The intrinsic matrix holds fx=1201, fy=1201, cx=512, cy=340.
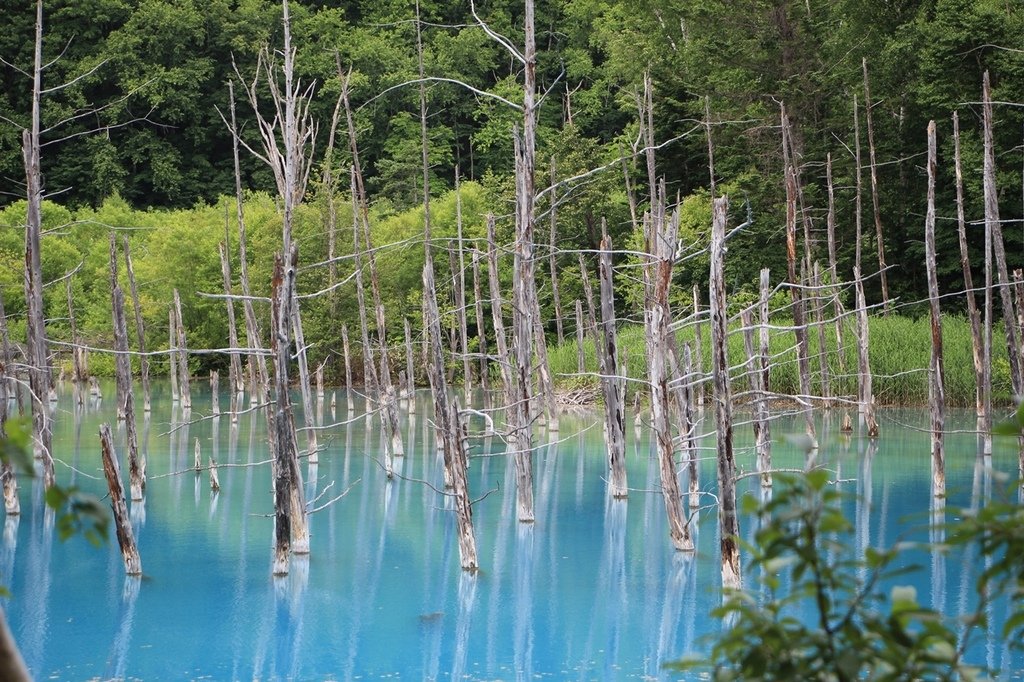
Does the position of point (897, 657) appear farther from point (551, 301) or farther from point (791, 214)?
point (551, 301)

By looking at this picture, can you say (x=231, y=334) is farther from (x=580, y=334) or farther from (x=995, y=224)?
(x=995, y=224)

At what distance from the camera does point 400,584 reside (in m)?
9.80

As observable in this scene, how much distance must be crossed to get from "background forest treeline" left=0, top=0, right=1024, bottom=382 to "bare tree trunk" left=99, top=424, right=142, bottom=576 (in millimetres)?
3679

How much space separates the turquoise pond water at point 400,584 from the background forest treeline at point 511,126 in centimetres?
312

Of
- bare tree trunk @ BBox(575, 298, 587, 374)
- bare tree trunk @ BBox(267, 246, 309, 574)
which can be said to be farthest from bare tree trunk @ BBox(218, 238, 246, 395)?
bare tree trunk @ BBox(267, 246, 309, 574)

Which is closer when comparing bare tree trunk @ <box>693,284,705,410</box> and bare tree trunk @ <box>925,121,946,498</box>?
bare tree trunk @ <box>925,121,946,498</box>

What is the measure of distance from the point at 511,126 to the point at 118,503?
612 inches

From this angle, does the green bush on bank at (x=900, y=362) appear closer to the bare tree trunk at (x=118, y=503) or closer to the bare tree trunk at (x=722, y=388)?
the bare tree trunk at (x=118, y=503)

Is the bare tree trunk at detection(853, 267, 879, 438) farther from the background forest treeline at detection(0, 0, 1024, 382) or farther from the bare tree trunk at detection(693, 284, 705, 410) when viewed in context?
the background forest treeline at detection(0, 0, 1024, 382)

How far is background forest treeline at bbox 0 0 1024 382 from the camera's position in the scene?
78.0 ft

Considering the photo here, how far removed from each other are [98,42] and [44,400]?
3675 cm

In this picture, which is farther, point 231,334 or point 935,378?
point 231,334

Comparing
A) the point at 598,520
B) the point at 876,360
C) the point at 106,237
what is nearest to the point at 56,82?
the point at 106,237

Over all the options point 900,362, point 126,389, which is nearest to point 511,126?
point 900,362
